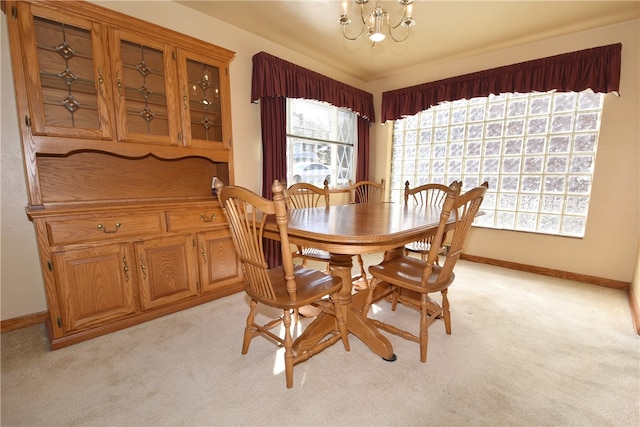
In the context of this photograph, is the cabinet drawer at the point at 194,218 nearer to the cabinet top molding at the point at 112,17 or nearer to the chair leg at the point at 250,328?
the chair leg at the point at 250,328

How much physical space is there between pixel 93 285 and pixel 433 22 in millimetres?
3382

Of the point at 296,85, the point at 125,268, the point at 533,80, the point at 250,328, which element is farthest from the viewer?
the point at 296,85

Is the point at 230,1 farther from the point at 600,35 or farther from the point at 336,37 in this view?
the point at 600,35

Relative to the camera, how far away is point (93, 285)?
5.90ft

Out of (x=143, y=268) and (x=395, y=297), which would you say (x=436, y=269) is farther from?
(x=143, y=268)

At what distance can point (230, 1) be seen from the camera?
7.43 feet

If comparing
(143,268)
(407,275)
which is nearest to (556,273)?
(407,275)

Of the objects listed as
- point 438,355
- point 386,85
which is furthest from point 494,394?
point 386,85

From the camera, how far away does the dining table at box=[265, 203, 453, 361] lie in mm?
1269

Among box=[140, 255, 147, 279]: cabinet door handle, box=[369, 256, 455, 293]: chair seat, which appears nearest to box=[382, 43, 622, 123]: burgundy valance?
box=[369, 256, 455, 293]: chair seat

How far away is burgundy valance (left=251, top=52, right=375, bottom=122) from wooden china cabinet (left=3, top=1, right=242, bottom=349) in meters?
0.48

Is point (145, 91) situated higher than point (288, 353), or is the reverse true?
point (145, 91)

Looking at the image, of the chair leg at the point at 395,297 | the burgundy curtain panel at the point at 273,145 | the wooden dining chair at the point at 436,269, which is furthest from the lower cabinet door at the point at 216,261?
the chair leg at the point at 395,297

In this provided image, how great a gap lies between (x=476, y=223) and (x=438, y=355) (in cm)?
235
